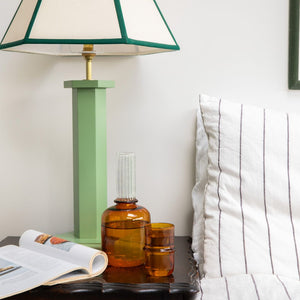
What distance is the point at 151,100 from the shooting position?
4.82ft

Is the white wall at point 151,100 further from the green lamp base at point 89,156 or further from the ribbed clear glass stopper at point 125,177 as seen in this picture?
the ribbed clear glass stopper at point 125,177

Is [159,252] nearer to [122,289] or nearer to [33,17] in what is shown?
[122,289]

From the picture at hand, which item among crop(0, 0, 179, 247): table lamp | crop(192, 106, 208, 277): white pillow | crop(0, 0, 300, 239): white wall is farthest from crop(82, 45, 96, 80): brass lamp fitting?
crop(192, 106, 208, 277): white pillow

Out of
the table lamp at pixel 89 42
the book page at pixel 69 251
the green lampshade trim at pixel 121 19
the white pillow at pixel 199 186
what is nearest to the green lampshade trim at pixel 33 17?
the table lamp at pixel 89 42

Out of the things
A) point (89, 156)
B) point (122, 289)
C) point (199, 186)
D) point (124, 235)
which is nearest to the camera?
point (122, 289)

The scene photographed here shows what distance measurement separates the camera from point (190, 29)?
1.44m

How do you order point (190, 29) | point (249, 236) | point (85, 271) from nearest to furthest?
1. point (85, 271)
2. point (249, 236)
3. point (190, 29)

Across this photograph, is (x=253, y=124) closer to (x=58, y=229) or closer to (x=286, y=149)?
(x=286, y=149)

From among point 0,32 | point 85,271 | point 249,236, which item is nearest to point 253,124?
point 249,236

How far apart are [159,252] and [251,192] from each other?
29 centimetres

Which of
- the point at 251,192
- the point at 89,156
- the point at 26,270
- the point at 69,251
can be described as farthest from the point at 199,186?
the point at 26,270

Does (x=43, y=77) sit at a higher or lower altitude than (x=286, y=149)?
higher

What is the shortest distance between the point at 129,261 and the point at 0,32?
815 millimetres

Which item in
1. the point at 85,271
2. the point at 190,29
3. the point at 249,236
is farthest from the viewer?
the point at 190,29
